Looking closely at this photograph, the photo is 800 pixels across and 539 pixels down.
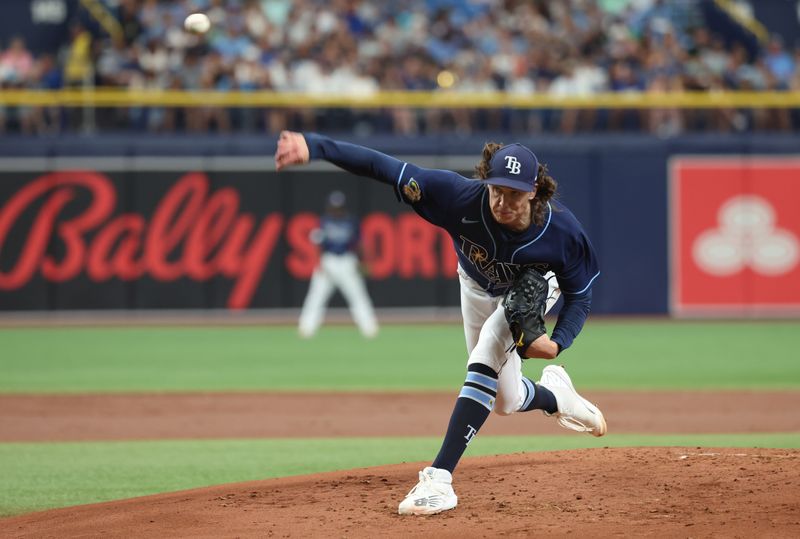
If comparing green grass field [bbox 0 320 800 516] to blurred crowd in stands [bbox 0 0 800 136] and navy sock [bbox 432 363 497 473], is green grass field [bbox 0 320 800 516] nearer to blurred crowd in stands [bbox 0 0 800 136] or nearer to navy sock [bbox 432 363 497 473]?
navy sock [bbox 432 363 497 473]

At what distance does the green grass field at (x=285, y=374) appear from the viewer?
23.8 ft

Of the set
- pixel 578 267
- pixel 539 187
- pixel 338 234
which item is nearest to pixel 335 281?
pixel 338 234

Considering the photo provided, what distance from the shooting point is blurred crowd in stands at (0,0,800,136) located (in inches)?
711

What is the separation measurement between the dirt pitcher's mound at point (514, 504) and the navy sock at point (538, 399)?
310 millimetres

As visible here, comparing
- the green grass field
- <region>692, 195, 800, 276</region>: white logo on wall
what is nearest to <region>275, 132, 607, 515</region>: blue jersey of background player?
the green grass field

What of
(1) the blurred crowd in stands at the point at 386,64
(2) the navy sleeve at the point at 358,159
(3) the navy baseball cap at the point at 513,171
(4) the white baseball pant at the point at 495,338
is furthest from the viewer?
(1) the blurred crowd in stands at the point at 386,64

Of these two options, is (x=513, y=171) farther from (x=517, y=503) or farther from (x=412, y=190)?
(x=517, y=503)

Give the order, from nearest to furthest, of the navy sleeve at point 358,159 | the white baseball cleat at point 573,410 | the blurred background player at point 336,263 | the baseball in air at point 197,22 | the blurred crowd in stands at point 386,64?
1. the navy sleeve at point 358,159
2. the white baseball cleat at point 573,410
3. the baseball in air at point 197,22
4. the blurred background player at point 336,263
5. the blurred crowd in stands at point 386,64

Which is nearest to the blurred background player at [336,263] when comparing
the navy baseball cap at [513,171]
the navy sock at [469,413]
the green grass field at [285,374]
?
the green grass field at [285,374]

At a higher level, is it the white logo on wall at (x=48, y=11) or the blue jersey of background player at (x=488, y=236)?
the white logo on wall at (x=48, y=11)

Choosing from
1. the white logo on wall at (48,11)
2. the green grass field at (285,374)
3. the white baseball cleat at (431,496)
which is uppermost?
the white logo on wall at (48,11)

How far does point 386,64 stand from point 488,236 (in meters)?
13.4

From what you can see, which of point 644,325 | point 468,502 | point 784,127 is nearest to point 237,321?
point 644,325

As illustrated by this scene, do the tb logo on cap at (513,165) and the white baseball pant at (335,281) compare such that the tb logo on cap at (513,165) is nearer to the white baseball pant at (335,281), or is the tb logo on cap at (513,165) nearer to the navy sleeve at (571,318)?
the navy sleeve at (571,318)
